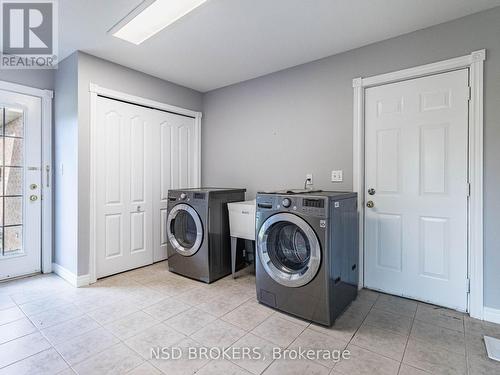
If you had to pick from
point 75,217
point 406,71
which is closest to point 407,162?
point 406,71

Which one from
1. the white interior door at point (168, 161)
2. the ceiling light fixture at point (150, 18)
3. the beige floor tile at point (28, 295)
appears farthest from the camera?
the white interior door at point (168, 161)

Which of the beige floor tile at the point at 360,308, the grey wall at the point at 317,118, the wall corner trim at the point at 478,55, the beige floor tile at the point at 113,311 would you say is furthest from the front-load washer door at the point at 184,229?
the wall corner trim at the point at 478,55

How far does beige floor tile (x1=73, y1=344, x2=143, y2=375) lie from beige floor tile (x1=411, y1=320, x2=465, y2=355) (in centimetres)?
186

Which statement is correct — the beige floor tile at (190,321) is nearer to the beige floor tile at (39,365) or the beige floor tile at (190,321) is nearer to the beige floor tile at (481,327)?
the beige floor tile at (39,365)

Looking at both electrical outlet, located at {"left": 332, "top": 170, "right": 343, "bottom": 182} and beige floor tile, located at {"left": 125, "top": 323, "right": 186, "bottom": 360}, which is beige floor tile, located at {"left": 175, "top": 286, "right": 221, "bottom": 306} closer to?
beige floor tile, located at {"left": 125, "top": 323, "right": 186, "bottom": 360}

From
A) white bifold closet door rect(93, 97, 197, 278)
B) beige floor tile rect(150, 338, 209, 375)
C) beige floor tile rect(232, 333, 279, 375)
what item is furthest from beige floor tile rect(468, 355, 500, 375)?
white bifold closet door rect(93, 97, 197, 278)

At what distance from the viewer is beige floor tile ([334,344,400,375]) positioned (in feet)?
4.83

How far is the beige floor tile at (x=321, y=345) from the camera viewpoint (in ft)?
5.15

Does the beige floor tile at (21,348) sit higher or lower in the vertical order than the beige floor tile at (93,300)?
lower

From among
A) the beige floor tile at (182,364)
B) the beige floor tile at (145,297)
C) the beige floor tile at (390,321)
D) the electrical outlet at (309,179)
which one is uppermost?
the electrical outlet at (309,179)

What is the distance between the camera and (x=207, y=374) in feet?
4.77

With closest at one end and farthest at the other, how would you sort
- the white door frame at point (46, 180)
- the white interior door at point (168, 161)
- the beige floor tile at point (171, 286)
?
the beige floor tile at point (171, 286) < the white door frame at point (46, 180) < the white interior door at point (168, 161)

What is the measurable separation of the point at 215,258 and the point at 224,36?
2.17 metres

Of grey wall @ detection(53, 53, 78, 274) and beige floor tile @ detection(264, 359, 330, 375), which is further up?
grey wall @ detection(53, 53, 78, 274)
